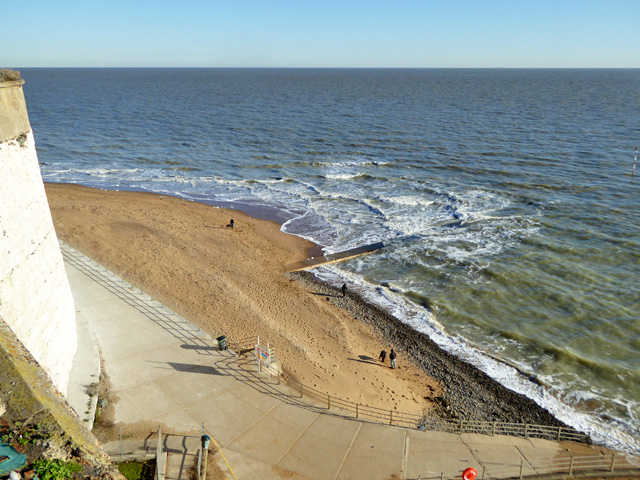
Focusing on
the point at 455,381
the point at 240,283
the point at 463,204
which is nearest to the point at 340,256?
the point at 240,283

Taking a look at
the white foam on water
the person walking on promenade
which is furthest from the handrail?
the person walking on promenade

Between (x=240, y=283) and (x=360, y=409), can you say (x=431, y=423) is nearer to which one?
(x=360, y=409)

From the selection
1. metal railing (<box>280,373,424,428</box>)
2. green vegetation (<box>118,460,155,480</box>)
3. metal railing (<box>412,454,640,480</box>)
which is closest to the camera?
green vegetation (<box>118,460,155,480</box>)

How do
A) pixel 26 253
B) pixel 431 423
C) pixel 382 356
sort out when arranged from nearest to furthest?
pixel 26 253 → pixel 431 423 → pixel 382 356

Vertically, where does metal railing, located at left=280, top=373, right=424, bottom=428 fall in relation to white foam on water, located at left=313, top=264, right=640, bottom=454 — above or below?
above

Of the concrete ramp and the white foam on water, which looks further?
the concrete ramp

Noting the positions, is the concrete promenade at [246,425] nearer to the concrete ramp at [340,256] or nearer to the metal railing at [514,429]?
the metal railing at [514,429]

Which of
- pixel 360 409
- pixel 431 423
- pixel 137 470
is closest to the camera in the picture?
pixel 137 470

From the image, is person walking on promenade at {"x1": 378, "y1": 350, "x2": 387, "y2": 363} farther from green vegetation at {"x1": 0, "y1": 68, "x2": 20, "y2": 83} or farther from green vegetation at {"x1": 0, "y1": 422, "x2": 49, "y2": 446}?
green vegetation at {"x1": 0, "y1": 68, "x2": 20, "y2": 83}
